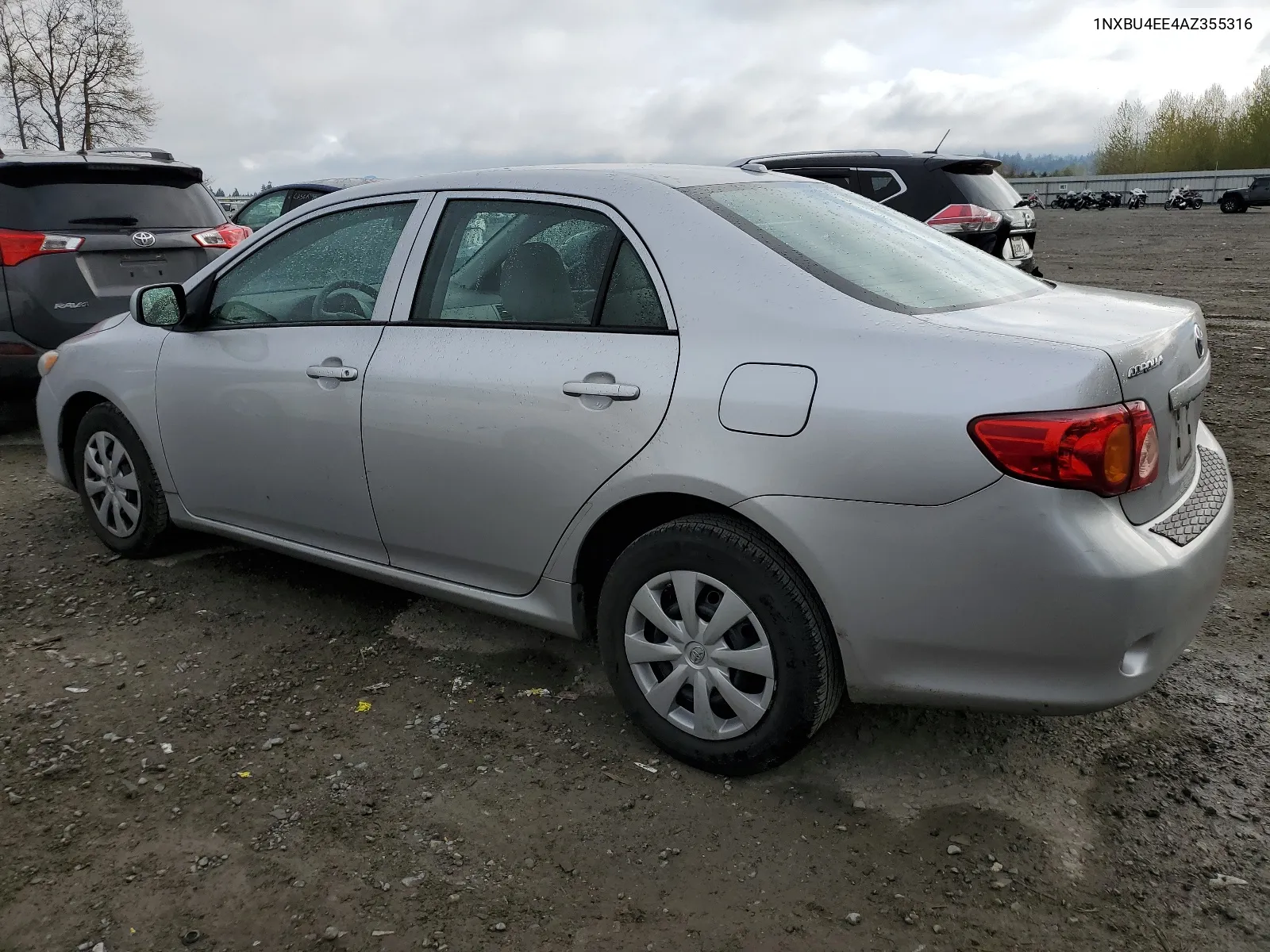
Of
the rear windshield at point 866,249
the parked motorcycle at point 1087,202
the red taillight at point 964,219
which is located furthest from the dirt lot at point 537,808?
the parked motorcycle at point 1087,202

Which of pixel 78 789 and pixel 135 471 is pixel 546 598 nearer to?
pixel 78 789

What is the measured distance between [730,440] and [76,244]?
5.48 metres

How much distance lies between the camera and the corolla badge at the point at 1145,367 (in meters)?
2.37

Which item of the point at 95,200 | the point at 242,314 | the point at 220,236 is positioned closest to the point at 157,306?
the point at 242,314

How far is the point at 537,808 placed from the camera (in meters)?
2.77

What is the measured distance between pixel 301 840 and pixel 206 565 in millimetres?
2222

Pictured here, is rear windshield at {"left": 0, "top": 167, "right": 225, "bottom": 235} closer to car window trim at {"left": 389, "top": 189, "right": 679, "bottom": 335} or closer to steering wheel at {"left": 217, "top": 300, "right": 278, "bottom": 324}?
steering wheel at {"left": 217, "top": 300, "right": 278, "bottom": 324}

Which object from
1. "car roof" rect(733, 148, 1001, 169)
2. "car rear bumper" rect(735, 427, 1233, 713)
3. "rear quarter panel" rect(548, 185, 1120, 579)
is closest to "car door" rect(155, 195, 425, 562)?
"rear quarter panel" rect(548, 185, 1120, 579)

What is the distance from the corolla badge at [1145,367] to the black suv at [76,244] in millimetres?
6104

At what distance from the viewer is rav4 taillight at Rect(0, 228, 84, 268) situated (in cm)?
636

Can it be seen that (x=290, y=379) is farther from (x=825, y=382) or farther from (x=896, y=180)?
(x=896, y=180)

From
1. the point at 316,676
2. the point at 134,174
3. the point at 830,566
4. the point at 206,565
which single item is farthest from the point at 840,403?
the point at 134,174

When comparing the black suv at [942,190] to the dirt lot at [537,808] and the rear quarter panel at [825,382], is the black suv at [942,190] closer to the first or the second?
the dirt lot at [537,808]

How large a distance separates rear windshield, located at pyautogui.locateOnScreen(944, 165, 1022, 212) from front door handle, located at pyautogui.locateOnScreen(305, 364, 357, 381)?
6458 millimetres
